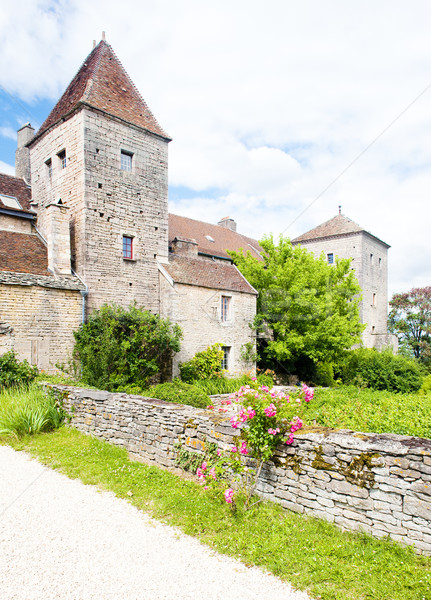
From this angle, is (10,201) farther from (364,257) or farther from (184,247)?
(364,257)

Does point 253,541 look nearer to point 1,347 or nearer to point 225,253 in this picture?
point 1,347

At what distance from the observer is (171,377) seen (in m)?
16.2

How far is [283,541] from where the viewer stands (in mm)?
4285

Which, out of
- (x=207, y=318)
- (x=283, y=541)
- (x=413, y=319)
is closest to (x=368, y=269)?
(x=413, y=319)

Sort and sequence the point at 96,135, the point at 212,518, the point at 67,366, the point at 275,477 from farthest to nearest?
the point at 96,135
the point at 67,366
the point at 275,477
the point at 212,518

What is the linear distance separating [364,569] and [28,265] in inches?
531

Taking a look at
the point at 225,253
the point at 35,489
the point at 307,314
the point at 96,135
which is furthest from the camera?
the point at 225,253

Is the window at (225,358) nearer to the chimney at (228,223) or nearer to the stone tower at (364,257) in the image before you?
the chimney at (228,223)

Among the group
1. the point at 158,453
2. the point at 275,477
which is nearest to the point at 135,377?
the point at 158,453

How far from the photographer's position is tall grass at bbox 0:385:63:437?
8.42 metres

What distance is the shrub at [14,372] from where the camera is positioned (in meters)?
11.1

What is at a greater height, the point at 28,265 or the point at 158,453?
the point at 28,265

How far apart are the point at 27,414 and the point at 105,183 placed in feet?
34.0

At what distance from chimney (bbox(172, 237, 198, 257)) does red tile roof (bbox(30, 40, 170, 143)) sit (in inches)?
205
